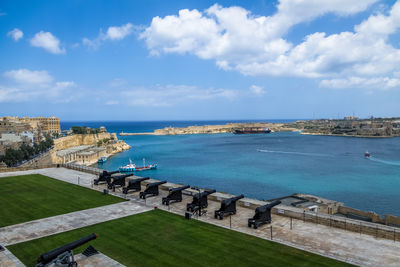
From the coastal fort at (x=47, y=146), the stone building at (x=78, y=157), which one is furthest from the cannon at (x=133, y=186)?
the stone building at (x=78, y=157)

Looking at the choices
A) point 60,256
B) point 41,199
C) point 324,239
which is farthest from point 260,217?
point 41,199

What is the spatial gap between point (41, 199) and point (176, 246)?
494 inches

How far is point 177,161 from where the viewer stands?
220ft

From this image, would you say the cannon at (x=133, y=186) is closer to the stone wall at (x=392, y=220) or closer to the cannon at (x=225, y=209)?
the cannon at (x=225, y=209)

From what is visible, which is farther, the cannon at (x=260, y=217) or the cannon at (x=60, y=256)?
the cannon at (x=260, y=217)

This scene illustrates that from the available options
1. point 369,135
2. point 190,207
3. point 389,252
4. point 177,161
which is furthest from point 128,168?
point 369,135

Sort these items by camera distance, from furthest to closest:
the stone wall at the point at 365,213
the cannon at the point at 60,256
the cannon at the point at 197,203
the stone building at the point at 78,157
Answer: the stone building at the point at 78,157
the stone wall at the point at 365,213
the cannon at the point at 197,203
the cannon at the point at 60,256

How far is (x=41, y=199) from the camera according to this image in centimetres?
2019

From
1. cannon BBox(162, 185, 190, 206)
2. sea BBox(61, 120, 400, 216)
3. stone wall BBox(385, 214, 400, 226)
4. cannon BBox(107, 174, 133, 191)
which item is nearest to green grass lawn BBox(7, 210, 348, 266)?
cannon BBox(162, 185, 190, 206)

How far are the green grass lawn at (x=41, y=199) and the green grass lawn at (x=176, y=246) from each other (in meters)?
4.24

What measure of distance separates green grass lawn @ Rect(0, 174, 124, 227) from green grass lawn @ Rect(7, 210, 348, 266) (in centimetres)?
424

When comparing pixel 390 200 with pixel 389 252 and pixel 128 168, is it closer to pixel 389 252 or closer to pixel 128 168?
pixel 389 252

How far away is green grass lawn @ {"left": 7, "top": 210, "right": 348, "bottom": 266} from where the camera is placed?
10.9 metres

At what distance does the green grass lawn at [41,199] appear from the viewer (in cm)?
1692
